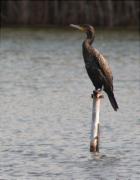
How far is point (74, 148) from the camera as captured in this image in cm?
1173

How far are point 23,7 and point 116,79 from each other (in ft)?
44.3

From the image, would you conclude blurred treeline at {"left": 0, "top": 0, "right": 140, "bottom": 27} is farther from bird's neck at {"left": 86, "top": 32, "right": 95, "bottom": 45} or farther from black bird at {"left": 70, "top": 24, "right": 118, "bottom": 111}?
black bird at {"left": 70, "top": 24, "right": 118, "bottom": 111}

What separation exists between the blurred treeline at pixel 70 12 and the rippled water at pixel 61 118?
6551 millimetres

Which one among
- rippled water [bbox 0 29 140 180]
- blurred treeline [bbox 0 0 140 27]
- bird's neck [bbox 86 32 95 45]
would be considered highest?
bird's neck [bbox 86 32 95 45]

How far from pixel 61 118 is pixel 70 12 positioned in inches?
753

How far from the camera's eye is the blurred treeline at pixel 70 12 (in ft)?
108

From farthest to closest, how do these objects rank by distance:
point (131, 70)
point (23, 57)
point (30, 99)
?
point (23, 57)
point (131, 70)
point (30, 99)

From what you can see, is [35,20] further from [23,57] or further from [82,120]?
[82,120]

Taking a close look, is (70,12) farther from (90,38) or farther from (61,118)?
(90,38)

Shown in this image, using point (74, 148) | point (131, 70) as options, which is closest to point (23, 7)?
point (131, 70)

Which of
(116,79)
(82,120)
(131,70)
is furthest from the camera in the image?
(131,70)

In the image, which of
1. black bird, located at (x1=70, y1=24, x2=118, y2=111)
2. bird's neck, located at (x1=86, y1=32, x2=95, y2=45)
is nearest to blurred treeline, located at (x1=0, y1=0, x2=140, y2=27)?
bird's neck, located at (x1=86, y1=32, x2=95, y2=45)

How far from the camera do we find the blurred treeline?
32938 mm

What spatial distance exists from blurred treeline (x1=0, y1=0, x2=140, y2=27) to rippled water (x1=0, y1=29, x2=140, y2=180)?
21.5 feet
